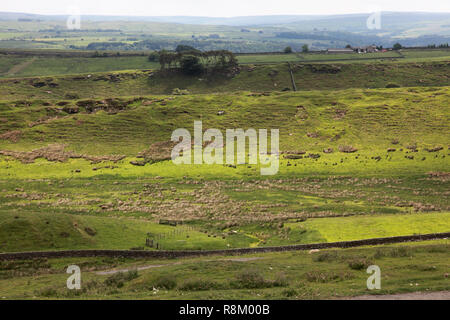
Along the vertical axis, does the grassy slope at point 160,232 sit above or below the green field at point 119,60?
below

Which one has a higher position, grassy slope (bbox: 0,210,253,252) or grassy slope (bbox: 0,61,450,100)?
grassy slope (bbox: 0,61,450,100)

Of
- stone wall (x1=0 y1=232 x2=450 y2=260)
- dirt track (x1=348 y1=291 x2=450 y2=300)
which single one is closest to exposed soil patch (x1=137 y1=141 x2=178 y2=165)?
stone wall (x1=0 y1=232 x2=450 y2=260)

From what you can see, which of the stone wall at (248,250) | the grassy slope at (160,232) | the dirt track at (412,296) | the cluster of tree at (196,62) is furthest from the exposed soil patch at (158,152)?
the cluster of tree at (196,62)

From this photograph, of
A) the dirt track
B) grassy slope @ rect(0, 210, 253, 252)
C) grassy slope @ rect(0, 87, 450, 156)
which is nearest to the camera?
the dirt track

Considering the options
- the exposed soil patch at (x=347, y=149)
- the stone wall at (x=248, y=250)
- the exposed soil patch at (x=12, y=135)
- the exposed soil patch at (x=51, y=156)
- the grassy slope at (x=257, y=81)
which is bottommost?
the stone wall at (x=248, y=250)

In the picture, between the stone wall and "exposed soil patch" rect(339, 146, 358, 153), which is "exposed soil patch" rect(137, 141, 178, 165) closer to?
"exposed soil patch" rect(339, 146, 358, 153)

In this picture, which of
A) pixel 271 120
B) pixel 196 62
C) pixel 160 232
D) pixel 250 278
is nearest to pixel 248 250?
pixel 160 232

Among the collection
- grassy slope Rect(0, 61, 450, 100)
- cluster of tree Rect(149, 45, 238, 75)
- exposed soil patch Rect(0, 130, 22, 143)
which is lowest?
exposed soil patch Rect(0, 130, 22, 143)

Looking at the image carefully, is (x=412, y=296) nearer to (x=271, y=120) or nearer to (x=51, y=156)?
(x=51, y=156)

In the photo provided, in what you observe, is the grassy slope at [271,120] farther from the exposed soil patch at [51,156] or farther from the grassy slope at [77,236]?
the grassy slope at [77,236]

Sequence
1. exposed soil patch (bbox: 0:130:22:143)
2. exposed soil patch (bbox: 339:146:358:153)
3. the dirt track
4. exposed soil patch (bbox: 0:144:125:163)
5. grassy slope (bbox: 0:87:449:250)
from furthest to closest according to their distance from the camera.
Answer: exposed soil patch (bbox: 0:130:22:143)
exposed soil patch (bbox: 339:146:358:153)
exposed soil patch (bbox: 0:144:125:163)
grassy slope (bbox: 0:87:449:250)
the dirt track
